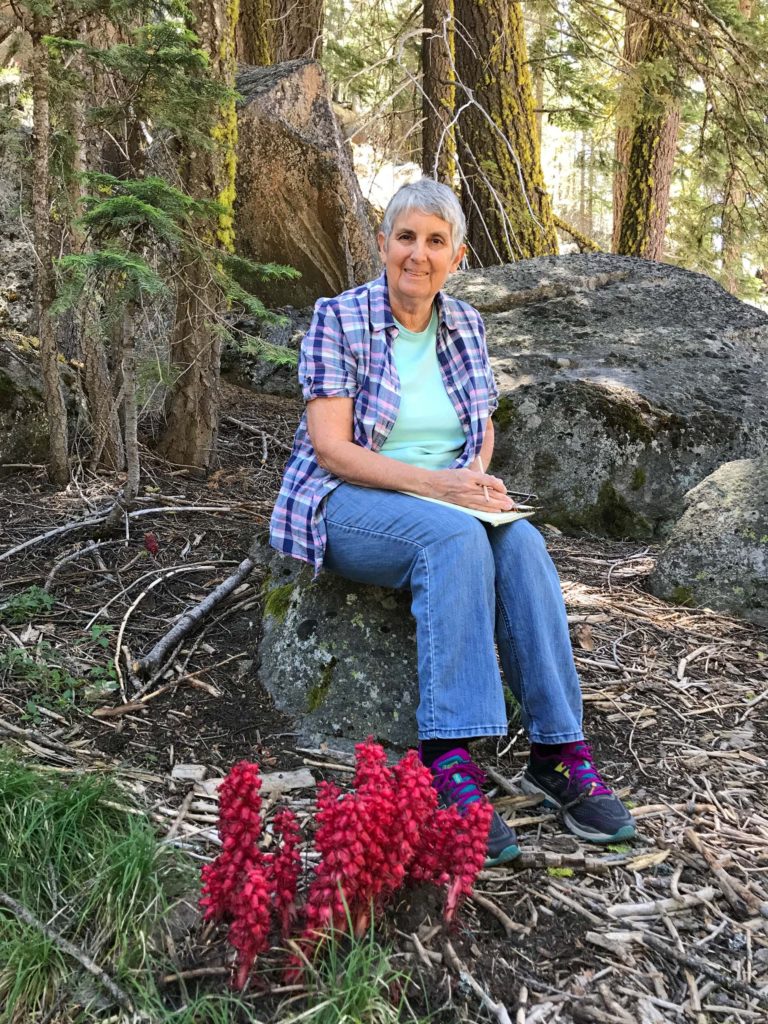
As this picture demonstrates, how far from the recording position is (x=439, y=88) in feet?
23.4

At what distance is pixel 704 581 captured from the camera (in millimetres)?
3844

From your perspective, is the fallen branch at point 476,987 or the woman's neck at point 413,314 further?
the woman's neck at point 413,314

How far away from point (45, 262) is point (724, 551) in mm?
3261

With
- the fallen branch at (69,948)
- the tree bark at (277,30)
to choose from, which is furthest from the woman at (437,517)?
the tree bark at (277,30)

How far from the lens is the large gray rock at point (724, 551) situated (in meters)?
3.76

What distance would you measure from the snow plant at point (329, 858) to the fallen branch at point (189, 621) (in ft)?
4.24

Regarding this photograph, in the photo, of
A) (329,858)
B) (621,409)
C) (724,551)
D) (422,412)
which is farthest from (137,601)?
(621,409)

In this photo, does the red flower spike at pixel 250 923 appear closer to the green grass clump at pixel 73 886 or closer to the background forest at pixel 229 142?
the green grass clump at pixel 73 886

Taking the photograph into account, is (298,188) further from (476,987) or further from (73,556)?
(476,987)

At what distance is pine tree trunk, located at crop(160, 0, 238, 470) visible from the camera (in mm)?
4230

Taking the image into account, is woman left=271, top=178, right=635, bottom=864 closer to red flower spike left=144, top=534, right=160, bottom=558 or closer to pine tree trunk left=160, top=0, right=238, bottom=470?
red flower spike left=144, top=534, right=160, bottom=558

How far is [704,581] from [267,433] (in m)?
2.88

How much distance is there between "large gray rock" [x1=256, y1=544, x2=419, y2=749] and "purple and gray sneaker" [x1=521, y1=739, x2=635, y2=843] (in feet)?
1.41

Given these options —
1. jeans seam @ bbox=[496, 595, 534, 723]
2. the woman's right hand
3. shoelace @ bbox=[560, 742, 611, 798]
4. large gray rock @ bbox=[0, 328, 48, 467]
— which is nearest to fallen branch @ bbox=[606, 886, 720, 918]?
shoelace @ bbox=[560, 742, 611, 798]
